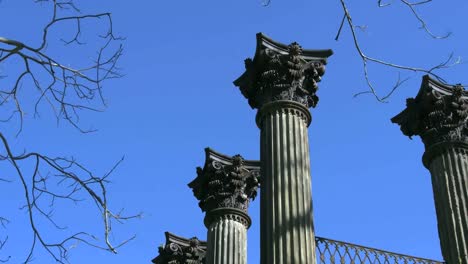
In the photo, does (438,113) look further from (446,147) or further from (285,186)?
(285,186)

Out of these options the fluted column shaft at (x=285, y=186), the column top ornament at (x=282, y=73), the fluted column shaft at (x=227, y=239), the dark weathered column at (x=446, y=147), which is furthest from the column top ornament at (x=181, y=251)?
the fluted column shaft at (x=285, y=186)

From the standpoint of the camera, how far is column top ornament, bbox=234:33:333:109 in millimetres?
17328

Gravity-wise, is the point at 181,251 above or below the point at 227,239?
above

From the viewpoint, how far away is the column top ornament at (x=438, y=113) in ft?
60.7

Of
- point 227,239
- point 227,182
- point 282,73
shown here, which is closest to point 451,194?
point 282,73

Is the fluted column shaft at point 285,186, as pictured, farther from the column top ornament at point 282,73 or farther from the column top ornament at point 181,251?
the column top ornament at point 181,251

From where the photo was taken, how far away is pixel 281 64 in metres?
17.5

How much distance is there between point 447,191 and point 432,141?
156 cm

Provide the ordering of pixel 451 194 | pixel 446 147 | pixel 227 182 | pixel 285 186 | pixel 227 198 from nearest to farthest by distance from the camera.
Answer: pixel 285 186, pixel 451 194, pixel 446 147, pixel 227 198, pixel 227 182

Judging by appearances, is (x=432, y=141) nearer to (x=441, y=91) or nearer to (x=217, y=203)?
(x=441, y=91)

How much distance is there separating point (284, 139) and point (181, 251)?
881 cm

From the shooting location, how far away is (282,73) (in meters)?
17.5

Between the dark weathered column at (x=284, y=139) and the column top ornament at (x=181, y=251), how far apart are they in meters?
7.42

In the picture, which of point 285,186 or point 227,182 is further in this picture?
point 227,182
